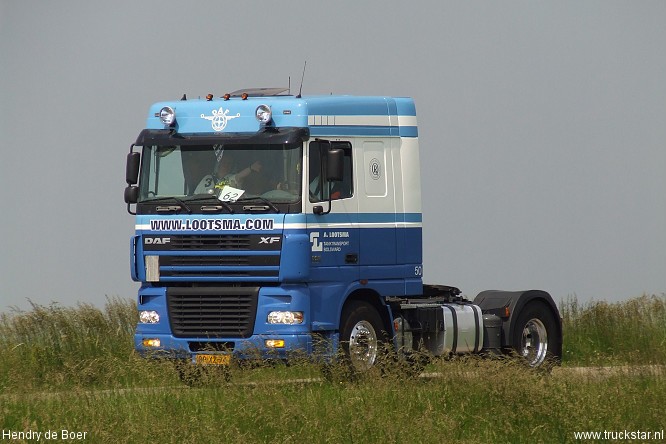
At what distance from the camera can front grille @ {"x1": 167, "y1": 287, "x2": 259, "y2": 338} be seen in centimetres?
1712

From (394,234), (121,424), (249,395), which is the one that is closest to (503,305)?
(394,234)

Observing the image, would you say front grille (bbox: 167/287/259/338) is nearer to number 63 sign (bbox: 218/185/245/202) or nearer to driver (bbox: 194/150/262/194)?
number 63 sign (bbox: 218/185/245/202)

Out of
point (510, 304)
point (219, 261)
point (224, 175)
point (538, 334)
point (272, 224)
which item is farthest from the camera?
point (538, 334)

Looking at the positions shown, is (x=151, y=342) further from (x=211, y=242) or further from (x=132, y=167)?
(x=132, y=167)

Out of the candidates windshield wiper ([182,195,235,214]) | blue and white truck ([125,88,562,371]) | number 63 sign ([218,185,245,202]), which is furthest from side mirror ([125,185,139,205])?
number 63 sign ([218,185,245,202])

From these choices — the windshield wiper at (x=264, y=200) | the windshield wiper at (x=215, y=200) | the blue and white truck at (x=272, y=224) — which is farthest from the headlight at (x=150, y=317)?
the windshield wiper at (x=264, y=200)

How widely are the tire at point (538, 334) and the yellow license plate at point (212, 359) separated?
16.7ft

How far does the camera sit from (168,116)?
17734 mm

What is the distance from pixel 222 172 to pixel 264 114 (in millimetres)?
836

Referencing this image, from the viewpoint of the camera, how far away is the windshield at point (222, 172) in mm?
17078

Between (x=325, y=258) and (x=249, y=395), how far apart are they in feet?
12.2

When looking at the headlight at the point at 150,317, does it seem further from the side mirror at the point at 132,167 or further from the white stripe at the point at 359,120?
the white stripe at the point at 359,120

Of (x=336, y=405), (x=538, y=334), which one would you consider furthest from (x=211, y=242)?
(x=538, y=334)

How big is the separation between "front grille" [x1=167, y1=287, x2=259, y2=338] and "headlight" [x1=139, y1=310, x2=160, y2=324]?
8.3 inches
